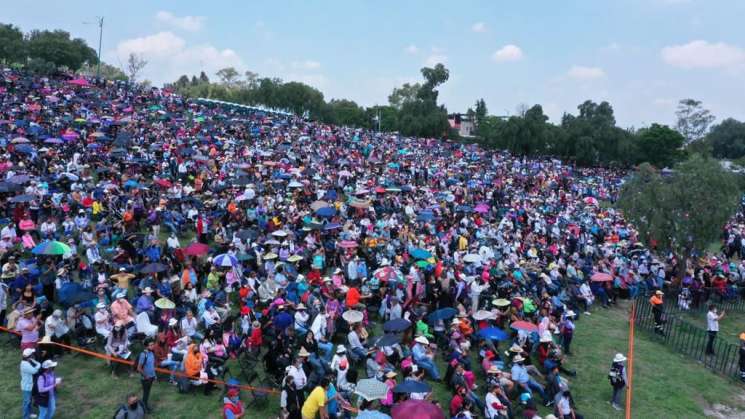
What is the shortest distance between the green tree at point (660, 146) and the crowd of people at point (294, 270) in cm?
3209

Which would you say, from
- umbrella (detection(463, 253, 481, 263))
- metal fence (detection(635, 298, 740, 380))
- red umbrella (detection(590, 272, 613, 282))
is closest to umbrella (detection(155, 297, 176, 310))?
umbrella (detection(463, 253, 481, 263))

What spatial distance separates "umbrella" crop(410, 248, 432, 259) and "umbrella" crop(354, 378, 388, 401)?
7986 millimetres

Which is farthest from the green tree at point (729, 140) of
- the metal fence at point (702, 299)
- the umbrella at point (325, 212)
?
the umbrella at point (325, 212)

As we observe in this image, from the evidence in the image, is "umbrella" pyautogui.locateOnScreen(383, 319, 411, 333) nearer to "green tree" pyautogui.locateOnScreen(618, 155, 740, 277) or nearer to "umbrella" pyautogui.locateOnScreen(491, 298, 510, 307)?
"umbrella" pyautogui.locateOnScreen(491, 298, 510, 307)

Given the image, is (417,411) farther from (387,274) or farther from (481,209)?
(481,209)

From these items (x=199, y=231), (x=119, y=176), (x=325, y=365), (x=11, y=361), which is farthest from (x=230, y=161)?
(x=325, y=365)

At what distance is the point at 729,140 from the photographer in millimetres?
83188

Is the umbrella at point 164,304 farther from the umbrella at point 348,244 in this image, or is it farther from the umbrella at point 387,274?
the umbrella at point 348,244

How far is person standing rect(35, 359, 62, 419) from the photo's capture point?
8273mm

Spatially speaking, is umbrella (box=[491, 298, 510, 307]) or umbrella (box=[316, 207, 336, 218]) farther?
umbrella (box=[316, 207, 336, 218])

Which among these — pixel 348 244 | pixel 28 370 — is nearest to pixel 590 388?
pixel 348 244

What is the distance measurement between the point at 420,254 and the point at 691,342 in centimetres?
840

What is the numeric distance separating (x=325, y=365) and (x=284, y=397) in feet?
4.04

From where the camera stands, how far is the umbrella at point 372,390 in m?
8.45
